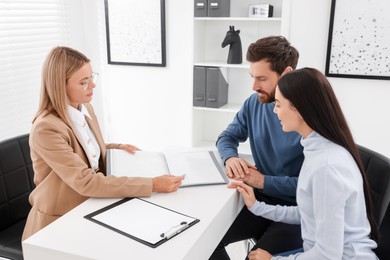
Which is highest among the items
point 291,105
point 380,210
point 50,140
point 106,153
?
point 291,105

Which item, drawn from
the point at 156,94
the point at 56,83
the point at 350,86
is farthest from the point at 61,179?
the point at 350,86

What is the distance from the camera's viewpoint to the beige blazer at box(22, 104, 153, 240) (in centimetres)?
132

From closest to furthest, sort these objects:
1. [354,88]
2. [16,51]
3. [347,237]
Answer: [347,237] < [16,51] < [354,88]

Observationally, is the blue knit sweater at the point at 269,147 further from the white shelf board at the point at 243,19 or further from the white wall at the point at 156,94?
the white wall at the point at 156,94

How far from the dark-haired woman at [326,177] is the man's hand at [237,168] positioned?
37 cm

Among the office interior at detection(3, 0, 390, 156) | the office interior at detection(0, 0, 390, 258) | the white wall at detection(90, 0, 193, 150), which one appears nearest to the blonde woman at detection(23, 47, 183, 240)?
the office interior at detection(0, 0, 390, 258)

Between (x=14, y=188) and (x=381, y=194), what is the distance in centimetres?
153

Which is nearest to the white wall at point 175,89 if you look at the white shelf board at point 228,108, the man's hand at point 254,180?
the white shelf board at point 228,108

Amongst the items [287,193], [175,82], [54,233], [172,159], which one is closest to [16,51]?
[175,82]

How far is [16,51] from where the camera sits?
2.49m

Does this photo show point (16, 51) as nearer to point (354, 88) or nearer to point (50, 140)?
point (50, 140)

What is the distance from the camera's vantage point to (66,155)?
4.37ft

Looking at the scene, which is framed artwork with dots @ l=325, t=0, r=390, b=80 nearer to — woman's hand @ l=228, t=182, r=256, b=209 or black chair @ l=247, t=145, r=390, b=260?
black chair @ l=247, t=145, r=390, b=260

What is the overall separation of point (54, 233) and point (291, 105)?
2.71 ft
